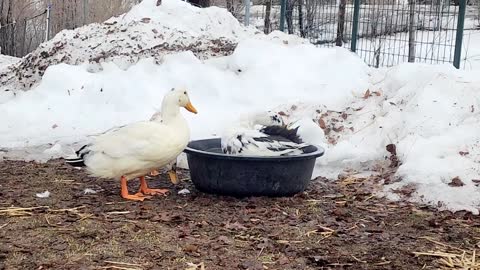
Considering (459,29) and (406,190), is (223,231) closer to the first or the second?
(406,190)

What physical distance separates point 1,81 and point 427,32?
5.72m

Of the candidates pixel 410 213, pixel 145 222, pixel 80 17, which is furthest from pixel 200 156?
pixel 80 17

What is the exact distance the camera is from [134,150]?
5.00 m

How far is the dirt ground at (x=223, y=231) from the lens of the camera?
3.79 metres

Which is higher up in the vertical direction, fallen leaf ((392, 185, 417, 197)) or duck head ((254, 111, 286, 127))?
duck head ((254, 111, 286, 127))

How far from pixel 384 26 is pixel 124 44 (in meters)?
3.52

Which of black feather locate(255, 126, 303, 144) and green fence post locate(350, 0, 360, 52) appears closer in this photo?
black feather locate(255, 126, 303, 144)

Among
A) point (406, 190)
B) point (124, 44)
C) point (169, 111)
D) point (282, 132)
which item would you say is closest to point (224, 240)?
point (169, 111)

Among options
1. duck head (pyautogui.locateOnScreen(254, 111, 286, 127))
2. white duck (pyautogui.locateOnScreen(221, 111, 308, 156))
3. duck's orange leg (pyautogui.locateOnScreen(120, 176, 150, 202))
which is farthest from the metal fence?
duck's orange leg (pyautogui.locateOnScreen(120, 176, 150, 202))

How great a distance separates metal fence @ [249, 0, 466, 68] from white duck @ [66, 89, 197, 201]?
448cm

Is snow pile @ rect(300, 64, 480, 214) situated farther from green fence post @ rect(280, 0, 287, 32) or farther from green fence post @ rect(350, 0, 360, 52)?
green fence post @ rect(280, 0, 287, 32)

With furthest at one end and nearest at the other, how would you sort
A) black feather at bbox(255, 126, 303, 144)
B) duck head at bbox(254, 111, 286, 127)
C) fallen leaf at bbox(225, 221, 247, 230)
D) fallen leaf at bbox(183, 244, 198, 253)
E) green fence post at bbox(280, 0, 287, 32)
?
green fence post at bbox(280, 0, 287, 32)
duck head at bbox(254, 111, 286, 127)
black feather at bbox(255, 126, 303, 144)
fallen leaf at bbox(225, 221, 247, 230)
fallen leaf at bbox(183, 244, 198, 253)

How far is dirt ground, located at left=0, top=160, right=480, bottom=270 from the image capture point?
3.79 m

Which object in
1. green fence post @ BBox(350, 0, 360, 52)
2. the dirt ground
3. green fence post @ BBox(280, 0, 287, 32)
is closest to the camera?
the dirt ground
